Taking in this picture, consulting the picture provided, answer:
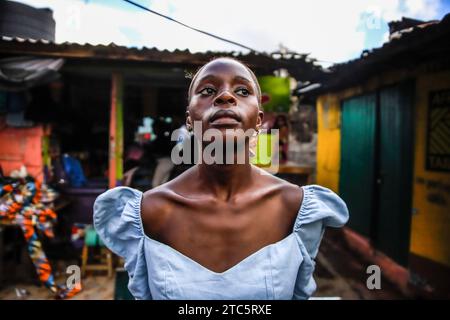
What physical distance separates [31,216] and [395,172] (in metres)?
5.23

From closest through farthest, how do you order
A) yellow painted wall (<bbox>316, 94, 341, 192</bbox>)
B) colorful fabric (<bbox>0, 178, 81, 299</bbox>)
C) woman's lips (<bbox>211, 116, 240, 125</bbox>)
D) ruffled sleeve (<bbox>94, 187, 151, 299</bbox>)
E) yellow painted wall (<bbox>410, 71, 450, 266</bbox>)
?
woman's lips (<bbox>211, 116, 240, 125</bbox>) → ruffled sleeve (<bbox>94, 187, 151, 299</bbox>) → yellow painted wall (<bbox>410, 71, 450, 266</bbox>) → colorful fabric (<bbox>0, 178, 81, 299</bbox>) → yellow painted wall (<bbox>316, 94, 341, 192</bbox>)

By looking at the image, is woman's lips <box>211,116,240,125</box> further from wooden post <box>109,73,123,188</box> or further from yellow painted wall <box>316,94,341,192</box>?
yellow painted wall <box>316,94,341,192</box>

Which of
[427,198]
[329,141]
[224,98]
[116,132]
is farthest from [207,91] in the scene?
[329,141]

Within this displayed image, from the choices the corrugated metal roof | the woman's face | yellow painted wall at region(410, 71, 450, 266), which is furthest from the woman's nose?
yellow painted wall at region(410, 71, 450, 266)

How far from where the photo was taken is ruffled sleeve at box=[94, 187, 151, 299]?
48.5 inches

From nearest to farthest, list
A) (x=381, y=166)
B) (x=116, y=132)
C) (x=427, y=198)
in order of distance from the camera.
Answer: (x=427, y=198), (x=116, y=132), (x=381, y=166)

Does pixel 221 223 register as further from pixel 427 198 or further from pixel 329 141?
pixel 329 141

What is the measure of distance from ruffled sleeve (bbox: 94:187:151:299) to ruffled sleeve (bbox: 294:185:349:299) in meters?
0.58

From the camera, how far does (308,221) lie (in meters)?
1.26

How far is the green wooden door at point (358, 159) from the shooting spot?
5961 millimetres

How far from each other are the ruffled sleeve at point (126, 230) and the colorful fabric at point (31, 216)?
3.67 metres

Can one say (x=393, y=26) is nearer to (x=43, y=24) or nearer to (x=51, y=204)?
(x=43, y=24)

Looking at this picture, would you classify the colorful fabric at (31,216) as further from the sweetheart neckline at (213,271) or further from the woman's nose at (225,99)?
the woman's nose at (225,99)

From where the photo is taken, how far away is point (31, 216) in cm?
442
